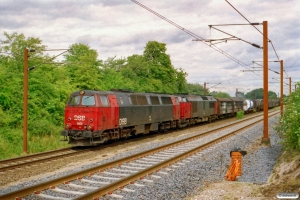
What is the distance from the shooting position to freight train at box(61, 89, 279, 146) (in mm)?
18750

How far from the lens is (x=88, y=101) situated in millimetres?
19047

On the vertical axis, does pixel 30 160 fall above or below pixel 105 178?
below

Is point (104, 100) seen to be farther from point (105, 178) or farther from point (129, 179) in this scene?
point (129, 179)

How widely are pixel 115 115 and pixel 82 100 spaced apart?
2102mm

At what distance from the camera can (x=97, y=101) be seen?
18.8m

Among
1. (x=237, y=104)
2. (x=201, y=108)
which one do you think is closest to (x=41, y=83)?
(x=201, y=108)

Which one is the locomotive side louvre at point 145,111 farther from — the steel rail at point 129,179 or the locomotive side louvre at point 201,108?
the steel rail at point 129,179

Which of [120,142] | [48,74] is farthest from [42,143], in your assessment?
[48,74]

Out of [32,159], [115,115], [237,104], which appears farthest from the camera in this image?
[237,104]

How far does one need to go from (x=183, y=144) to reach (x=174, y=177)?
8.65 metres

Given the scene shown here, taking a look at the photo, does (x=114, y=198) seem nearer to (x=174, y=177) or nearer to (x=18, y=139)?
(x=174, y=177)

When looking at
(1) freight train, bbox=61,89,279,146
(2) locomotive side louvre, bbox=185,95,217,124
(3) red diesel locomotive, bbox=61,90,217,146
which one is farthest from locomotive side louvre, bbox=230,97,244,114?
(3) red diesel locomotive, bbox=61,90,217,146

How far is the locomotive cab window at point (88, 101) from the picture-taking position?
62.1 feet

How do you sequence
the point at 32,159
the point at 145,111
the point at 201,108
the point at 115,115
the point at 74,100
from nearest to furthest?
the point at 32,159
the point at 74,100
the point at 115,115
the point at 145,111
the point at 201,108
